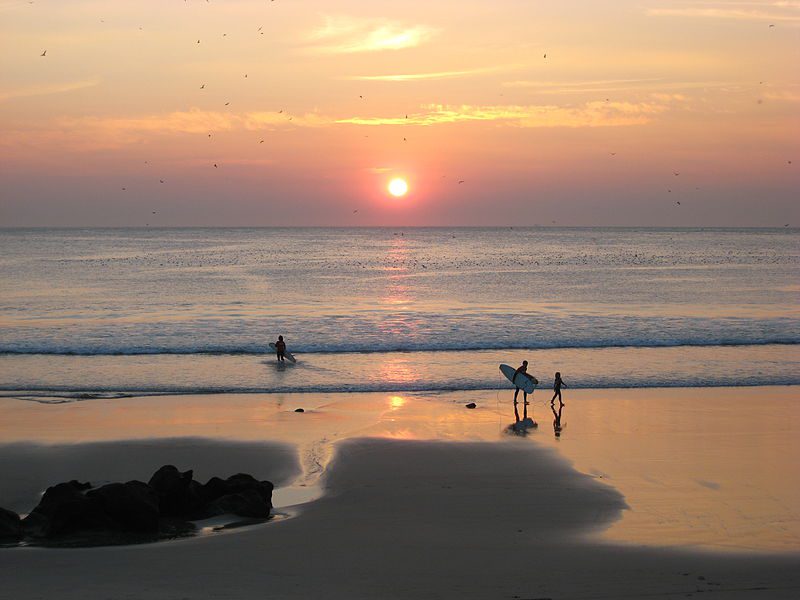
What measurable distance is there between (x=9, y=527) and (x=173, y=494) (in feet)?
7.13

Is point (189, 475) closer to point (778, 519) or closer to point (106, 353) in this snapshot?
point (778, 519)

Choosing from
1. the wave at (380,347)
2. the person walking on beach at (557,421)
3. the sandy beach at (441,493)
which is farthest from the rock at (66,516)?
the wave at (380,347)

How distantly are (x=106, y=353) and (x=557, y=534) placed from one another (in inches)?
900

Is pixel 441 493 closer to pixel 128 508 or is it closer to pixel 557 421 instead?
pixel 128 508

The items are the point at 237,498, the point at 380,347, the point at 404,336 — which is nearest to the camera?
the point at 237,498

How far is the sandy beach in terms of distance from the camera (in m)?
10.0

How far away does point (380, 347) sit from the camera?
3206cm

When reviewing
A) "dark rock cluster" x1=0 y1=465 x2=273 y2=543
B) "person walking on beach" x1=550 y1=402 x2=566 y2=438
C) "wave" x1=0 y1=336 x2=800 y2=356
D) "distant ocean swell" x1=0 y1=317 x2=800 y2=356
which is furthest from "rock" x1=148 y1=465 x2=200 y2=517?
"distant ocean swell" x1=0 y1=317 x2=800 y2=356

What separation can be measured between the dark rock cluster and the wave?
18362mm

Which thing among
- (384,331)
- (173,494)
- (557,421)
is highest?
(384,331)

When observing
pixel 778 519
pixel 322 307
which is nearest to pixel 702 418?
pixel 778 519

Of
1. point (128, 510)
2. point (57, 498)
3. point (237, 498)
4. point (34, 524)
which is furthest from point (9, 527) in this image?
point (237, 498)

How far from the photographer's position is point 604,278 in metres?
70.9

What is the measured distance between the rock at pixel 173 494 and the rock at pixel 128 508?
0.47 meters
